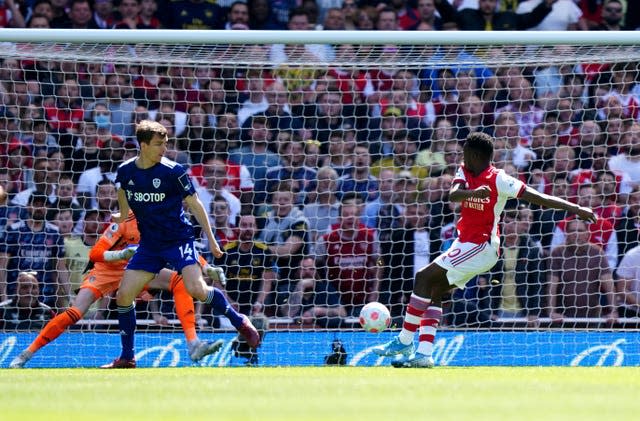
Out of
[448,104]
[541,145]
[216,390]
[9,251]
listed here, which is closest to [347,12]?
[448,104]

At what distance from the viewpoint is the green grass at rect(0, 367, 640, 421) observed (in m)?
6.11

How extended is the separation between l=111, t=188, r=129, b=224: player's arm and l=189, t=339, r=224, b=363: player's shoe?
136 centimetres

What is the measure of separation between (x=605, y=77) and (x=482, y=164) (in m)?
4.29

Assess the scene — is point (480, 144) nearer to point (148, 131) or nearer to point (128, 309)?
point (148, 131)

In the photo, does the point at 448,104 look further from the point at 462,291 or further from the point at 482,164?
→ the point at 482,164

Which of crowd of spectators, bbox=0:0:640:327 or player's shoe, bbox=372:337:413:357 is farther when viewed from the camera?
crowd of spectators, bbox=0:0:640:327

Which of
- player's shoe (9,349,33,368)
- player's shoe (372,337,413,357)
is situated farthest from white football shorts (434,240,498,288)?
player's shoe (9,349,33,368)

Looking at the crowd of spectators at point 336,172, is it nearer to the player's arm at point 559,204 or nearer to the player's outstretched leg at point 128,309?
the player's outstretched leg at point 128,309

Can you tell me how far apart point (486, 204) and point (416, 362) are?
149cm

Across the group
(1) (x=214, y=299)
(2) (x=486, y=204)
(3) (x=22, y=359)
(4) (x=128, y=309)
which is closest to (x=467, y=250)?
(2) (x=486, y=204)

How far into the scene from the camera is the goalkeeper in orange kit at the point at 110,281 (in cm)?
1071

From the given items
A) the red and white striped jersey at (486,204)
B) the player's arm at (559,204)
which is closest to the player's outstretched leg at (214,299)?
the red and white striped jersey at (486,204)

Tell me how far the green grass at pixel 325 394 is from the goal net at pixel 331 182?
2396mm

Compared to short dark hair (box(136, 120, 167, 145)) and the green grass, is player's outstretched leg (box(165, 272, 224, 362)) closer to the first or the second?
the green grass
